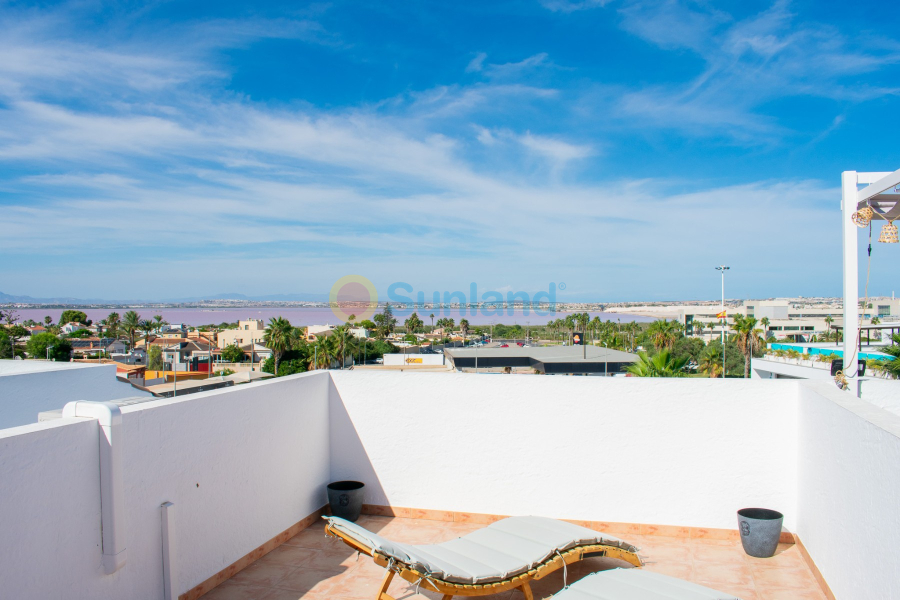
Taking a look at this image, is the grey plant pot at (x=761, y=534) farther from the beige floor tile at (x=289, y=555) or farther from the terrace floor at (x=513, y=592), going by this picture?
the beige floor tile at (x=289, y=555)

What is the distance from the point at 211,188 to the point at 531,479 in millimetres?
43533

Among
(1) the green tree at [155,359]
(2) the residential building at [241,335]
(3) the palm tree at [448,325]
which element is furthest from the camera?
(3) the palm tree at [448,325]

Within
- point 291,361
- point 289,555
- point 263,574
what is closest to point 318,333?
point 291,361

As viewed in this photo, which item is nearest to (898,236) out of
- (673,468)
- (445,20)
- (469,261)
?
(673,468)

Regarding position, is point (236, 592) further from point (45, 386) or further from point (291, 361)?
point (291, 361)

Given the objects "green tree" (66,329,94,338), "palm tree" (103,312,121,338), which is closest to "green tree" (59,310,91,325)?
"green tree" (66,329,94,338)

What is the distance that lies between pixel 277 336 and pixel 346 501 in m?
48.5

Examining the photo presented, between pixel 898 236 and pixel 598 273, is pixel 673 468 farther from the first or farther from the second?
pixel 598 273

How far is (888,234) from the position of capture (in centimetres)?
492

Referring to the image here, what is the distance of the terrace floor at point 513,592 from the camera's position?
3.55 meters

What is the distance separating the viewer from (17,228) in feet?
167

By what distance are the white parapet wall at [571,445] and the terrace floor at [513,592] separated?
1.18ft

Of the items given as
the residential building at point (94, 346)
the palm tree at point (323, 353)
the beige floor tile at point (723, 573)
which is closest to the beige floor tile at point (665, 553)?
the beige floor tile at point (723, 573)

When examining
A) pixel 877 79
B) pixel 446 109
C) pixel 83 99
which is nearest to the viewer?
pixel 877 79
